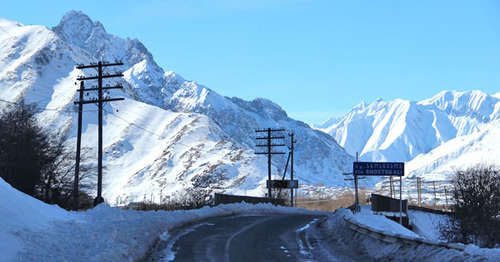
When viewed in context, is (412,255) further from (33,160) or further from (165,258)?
(33,160)

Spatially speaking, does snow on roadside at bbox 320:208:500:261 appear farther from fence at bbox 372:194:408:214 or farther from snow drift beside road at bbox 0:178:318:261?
fence at bbox 372:194:408:214

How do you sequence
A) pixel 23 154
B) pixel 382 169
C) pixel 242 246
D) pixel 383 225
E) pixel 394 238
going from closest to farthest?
pixel 394 238, pixel 242 246, pixel 383 225, pixel 382 169, pixel 23 154

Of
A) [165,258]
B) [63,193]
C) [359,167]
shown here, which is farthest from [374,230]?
[63,193]

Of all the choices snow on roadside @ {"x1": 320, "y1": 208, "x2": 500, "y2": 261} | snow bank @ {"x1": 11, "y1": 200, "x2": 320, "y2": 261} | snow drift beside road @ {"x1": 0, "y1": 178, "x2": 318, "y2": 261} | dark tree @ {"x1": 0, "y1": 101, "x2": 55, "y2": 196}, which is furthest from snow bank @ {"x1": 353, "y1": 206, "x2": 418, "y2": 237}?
dark tree @ {"x1": 0, "y1": 101, "x2": 55, "y2": 196}

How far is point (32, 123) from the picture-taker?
4759cm

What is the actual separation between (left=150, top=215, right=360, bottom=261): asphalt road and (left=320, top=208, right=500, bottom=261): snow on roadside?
2.65ft

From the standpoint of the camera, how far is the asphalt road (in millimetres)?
16406

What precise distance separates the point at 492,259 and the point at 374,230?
7.28 m

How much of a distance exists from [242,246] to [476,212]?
31370mm

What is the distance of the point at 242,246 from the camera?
61.8ft

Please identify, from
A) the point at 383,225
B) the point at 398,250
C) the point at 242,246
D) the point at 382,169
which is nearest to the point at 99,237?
the point at 242,246

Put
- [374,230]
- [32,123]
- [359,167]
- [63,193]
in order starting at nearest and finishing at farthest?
[374,230]
[359,167]
[32,123]
[63,193]

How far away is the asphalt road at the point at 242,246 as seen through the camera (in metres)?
16.4

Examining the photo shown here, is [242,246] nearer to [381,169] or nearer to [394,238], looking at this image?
[394,238]
